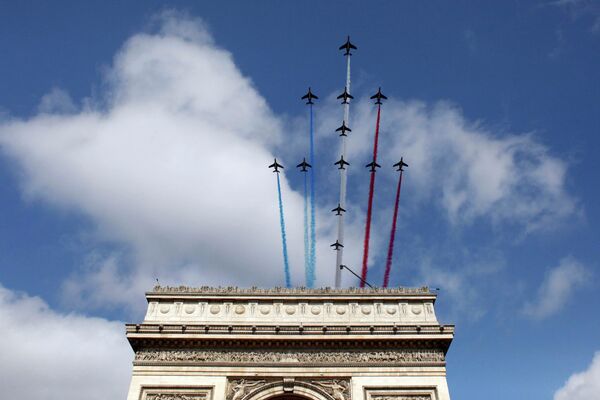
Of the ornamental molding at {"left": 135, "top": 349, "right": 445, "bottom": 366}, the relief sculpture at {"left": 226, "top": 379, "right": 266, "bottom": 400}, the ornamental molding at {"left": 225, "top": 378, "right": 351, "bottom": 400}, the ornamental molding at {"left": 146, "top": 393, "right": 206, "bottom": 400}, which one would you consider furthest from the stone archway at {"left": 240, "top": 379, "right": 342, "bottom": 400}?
the ornamental molding at {"left": 146, "top": 393, "right": 206, "bottom": 400}

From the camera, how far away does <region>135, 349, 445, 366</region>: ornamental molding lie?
90.4 feet

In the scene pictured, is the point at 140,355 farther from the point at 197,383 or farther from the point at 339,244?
the point at 339,244

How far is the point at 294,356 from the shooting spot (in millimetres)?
27766

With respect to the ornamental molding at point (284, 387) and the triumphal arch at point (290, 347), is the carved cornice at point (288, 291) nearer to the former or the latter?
the triumphal arch at point (290, 347)

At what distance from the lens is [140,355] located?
2778 cm

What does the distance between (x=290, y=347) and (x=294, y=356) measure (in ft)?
1.62

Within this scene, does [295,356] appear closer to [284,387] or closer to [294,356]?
[294,356]

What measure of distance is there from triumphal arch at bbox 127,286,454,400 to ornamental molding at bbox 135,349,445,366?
5 centimetres

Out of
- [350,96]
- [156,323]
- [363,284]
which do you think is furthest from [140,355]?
[350,96]

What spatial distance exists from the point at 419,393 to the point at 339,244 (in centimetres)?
1507

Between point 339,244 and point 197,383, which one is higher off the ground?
point 339,244

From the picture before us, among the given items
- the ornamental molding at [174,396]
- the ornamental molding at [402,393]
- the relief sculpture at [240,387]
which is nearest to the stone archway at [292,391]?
the relief sculpture at [240,387]

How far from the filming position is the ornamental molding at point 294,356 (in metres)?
27.5

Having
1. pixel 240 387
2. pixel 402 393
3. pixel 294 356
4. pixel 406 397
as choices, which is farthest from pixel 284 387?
pixel 406 397
